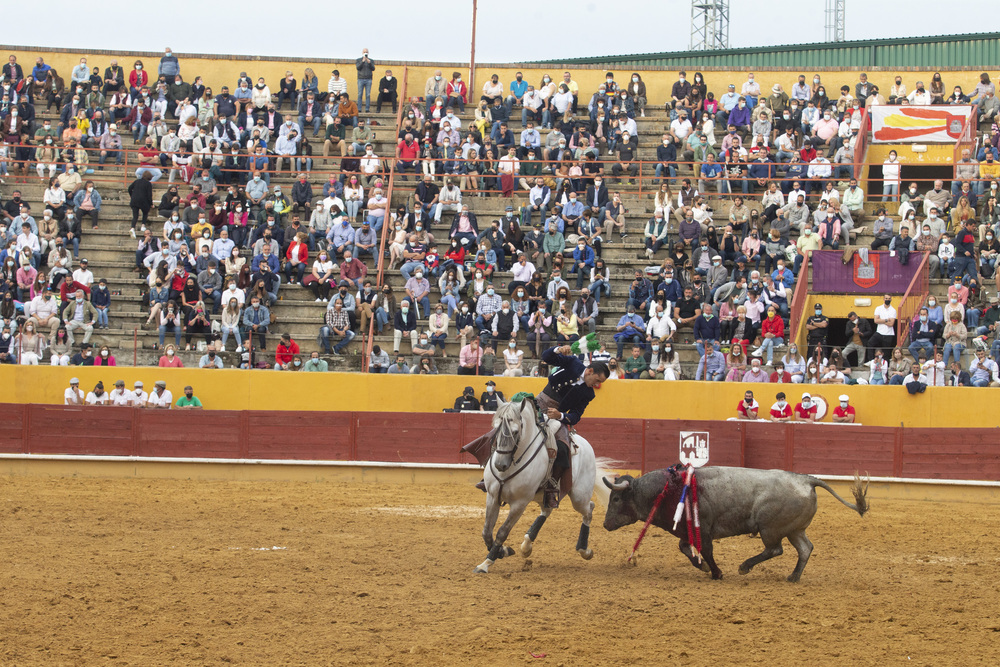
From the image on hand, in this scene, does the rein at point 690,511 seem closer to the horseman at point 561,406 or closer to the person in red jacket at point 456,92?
the horseman at point 561,406

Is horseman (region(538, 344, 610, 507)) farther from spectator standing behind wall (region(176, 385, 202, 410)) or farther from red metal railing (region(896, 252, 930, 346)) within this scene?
red metal railing (region(896, 252, 930, 346))

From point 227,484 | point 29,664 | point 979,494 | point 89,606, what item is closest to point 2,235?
point 227,484

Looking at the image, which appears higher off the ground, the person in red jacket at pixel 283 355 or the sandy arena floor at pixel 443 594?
the person in red jacket at pixel 283 355

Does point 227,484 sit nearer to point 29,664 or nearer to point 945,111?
point 29,664

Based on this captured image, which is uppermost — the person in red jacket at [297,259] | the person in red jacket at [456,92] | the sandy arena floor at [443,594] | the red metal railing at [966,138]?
the person in red jacket at [456,92]

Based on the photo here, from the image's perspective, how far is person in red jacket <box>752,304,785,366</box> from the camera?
2008cm

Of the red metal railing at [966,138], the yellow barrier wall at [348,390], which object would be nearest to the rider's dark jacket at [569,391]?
the yellow barrier wall at [348,390]

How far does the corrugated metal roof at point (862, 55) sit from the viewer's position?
37.3 metres

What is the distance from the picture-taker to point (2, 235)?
75.2ft

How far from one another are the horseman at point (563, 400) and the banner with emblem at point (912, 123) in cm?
1800

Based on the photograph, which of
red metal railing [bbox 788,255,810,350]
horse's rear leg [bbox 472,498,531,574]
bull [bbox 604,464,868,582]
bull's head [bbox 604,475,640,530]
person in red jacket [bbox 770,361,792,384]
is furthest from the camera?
red metal railing [bbox 788,255,810,350]

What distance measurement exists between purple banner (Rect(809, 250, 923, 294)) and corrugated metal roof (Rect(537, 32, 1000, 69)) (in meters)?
15.0

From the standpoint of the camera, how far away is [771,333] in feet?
66.4

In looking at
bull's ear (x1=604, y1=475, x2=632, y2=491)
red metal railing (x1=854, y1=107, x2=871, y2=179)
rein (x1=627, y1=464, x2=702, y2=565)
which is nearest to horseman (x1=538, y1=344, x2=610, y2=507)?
bull's ear (x1=604, y1=475, x2=632, y2=491)
